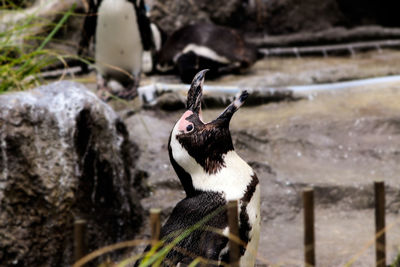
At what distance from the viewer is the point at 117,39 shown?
4.67 m

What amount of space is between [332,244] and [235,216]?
184 centimetres

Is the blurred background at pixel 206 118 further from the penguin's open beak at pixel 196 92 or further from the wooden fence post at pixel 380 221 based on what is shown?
the penguin's open beak at pixel 196 92

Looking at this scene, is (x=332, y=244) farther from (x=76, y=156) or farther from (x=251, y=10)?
(x=251, y=10)

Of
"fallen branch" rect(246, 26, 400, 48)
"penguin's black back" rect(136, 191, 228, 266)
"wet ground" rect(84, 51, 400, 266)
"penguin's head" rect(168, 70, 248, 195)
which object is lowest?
"fallen branch" rect(246, 26, 400, 48)

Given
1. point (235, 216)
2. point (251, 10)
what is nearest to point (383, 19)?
point (251, 10)

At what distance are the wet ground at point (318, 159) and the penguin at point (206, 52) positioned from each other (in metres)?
0.41

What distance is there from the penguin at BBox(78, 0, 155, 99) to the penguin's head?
240 centimetres

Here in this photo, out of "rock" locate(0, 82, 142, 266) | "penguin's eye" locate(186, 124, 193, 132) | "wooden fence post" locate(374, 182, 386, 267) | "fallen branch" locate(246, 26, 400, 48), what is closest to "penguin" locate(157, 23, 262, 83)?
"fallen branch" locate(246, 26, 400, 48)

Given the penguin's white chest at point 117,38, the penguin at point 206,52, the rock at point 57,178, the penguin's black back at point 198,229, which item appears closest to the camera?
the penguin's black back at point 198,229

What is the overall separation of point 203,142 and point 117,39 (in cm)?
271

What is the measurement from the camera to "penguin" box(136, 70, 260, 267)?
2.02 meters

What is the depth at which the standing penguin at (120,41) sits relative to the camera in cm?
457

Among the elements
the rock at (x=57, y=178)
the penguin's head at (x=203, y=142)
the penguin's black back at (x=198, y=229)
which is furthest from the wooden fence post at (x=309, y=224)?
the rock at (x=57, y=178)

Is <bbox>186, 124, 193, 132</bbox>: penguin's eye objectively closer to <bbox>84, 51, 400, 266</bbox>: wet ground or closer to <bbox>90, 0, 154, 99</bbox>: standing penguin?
<bbox>84, 51, 400, 266</bbox>: wet ground
